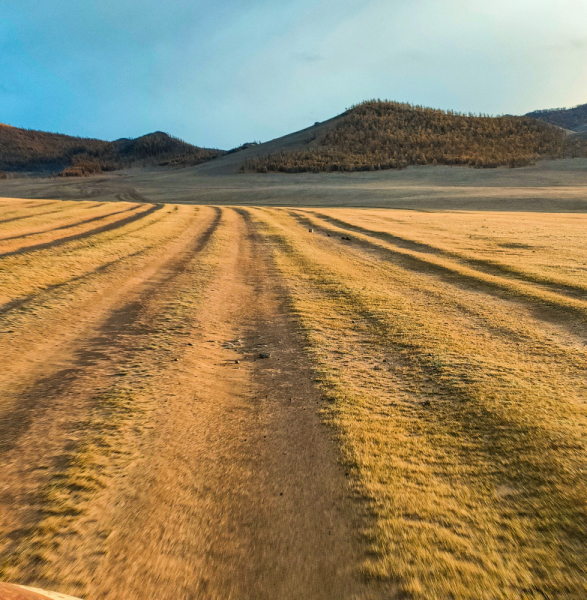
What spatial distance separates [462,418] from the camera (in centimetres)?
273

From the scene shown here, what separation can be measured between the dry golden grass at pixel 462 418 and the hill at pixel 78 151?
6506 cm

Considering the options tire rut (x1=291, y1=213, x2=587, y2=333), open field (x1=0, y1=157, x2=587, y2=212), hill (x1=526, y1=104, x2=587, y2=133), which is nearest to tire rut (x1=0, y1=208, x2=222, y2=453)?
tire rut (x1=291, y1=213, x2=587, y2=333)

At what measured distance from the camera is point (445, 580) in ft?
5.24

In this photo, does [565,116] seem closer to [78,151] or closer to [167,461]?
[78,151]

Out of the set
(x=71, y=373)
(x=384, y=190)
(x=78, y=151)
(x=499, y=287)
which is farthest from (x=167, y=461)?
(x=78, y=151)

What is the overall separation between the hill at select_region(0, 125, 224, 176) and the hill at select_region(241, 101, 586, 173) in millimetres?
22814

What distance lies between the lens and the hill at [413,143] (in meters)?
42.9

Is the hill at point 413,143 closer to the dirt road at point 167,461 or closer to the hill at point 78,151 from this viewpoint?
the hill at point 78,151

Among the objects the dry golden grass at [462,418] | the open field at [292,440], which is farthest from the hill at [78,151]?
the open field at [292,440]

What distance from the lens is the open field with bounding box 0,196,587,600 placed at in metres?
1.67

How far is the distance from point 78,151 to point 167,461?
95.0m

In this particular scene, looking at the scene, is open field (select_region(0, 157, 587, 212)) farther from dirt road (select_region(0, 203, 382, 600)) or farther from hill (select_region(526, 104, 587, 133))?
hill (select_region(526, 104, 587, 133))

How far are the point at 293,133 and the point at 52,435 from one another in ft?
240

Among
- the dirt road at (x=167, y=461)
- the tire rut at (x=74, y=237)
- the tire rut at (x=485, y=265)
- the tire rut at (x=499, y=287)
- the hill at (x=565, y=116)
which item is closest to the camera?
the dirt road at (x=167, y=461)
